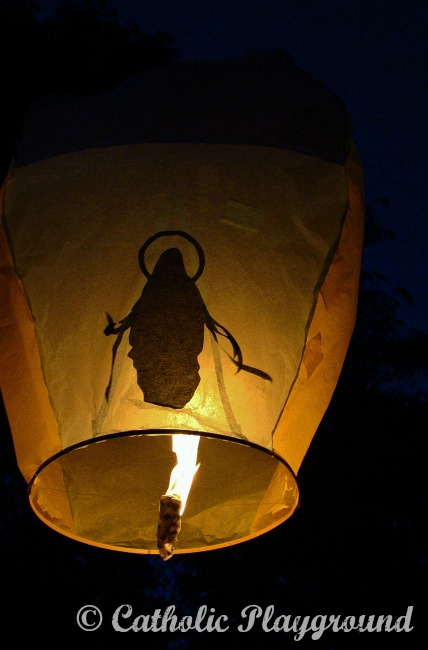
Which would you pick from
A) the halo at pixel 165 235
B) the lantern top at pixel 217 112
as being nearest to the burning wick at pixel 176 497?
the halo at pixel 165 235

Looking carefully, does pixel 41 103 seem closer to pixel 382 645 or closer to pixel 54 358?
pixel 54 358

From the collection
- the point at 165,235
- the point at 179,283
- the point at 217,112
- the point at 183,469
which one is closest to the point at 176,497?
the point at 183,469

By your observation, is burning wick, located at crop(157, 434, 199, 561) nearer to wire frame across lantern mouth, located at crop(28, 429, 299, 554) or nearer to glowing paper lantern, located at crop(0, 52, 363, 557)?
glowing paper lantern, located at crop(0, 52, 363, 557)

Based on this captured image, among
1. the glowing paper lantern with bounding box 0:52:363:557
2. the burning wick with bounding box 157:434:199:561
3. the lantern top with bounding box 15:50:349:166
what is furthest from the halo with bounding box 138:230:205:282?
the burning wick with bounding box 157:434:199:561

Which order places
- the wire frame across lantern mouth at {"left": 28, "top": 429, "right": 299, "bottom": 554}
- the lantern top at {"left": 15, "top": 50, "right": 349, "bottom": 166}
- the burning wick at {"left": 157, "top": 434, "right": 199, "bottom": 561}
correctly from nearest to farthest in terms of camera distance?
the burning wick at {"left": 157, "top": 434, "right": 199, "bottom": 561} < the lantern top at {"left": 15, "top": 50, "right": 349, "bottom": 166} < the wire frame across lantern mouth at {"left": 28, "top": 429, "right": 299, "bottom": 554}

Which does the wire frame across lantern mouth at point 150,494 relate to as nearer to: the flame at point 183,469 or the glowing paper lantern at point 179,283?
the glowing paper lantern at point 179,283

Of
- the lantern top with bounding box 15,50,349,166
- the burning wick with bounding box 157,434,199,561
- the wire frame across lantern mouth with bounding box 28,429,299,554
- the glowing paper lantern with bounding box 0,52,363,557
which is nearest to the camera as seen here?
the glowing paper lantern with bounding box 0,52,363,557

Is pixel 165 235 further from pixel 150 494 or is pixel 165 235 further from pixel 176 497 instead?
pixel 150 494

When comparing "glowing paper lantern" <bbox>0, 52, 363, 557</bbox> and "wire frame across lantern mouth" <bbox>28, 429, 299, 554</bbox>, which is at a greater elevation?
"glowing paper lantern" <bbox>0, 52, 363, 557</bbox>
